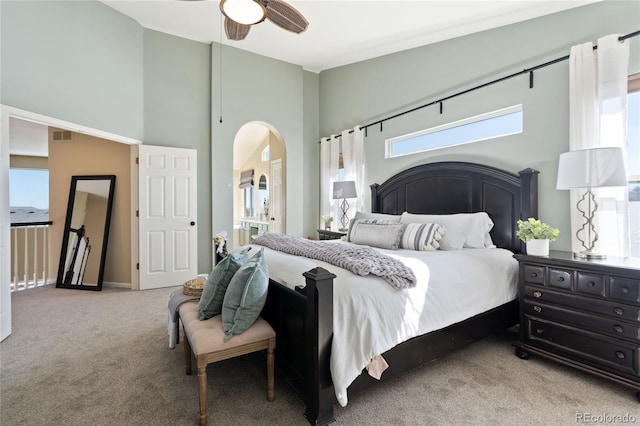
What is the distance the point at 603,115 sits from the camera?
242 centimetres

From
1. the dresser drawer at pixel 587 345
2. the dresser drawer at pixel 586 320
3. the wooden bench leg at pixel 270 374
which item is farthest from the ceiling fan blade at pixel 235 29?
the dresser drawer at pixel 587 345

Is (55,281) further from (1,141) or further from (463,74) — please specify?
(463,74)

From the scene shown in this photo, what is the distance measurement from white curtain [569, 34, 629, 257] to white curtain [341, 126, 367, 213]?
105 inches

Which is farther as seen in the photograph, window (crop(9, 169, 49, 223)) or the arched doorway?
window (crop(9, 169, 49, 223))

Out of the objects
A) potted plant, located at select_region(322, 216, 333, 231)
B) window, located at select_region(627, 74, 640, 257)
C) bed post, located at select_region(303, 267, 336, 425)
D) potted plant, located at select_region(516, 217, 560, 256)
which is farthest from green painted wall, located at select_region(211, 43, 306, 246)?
window, located at select_region(627, 74, 640, 257)

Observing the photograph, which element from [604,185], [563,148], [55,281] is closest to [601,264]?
[604,185]

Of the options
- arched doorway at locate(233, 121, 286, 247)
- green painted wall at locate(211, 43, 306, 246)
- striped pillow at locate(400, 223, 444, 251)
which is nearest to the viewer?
striped pillow at locate(400, 223, 444, 251)

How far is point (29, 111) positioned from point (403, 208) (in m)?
4.20

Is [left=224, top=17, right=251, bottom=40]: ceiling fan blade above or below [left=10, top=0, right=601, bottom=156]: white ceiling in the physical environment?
below

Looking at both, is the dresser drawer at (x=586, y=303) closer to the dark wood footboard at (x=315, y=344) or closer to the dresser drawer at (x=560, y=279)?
the dresser drawer at (x=560, y=279)

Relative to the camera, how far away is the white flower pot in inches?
92.2

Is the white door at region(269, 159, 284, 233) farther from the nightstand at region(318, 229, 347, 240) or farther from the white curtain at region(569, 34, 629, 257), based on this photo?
the white curtain at region(569, 34, 629, 257)

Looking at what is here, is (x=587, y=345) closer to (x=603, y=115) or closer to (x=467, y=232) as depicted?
(x=467, y=232)

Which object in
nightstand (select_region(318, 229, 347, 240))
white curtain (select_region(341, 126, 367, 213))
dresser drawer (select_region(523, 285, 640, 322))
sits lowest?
dresser drawer (select_region(523, 285, 640, 322))
